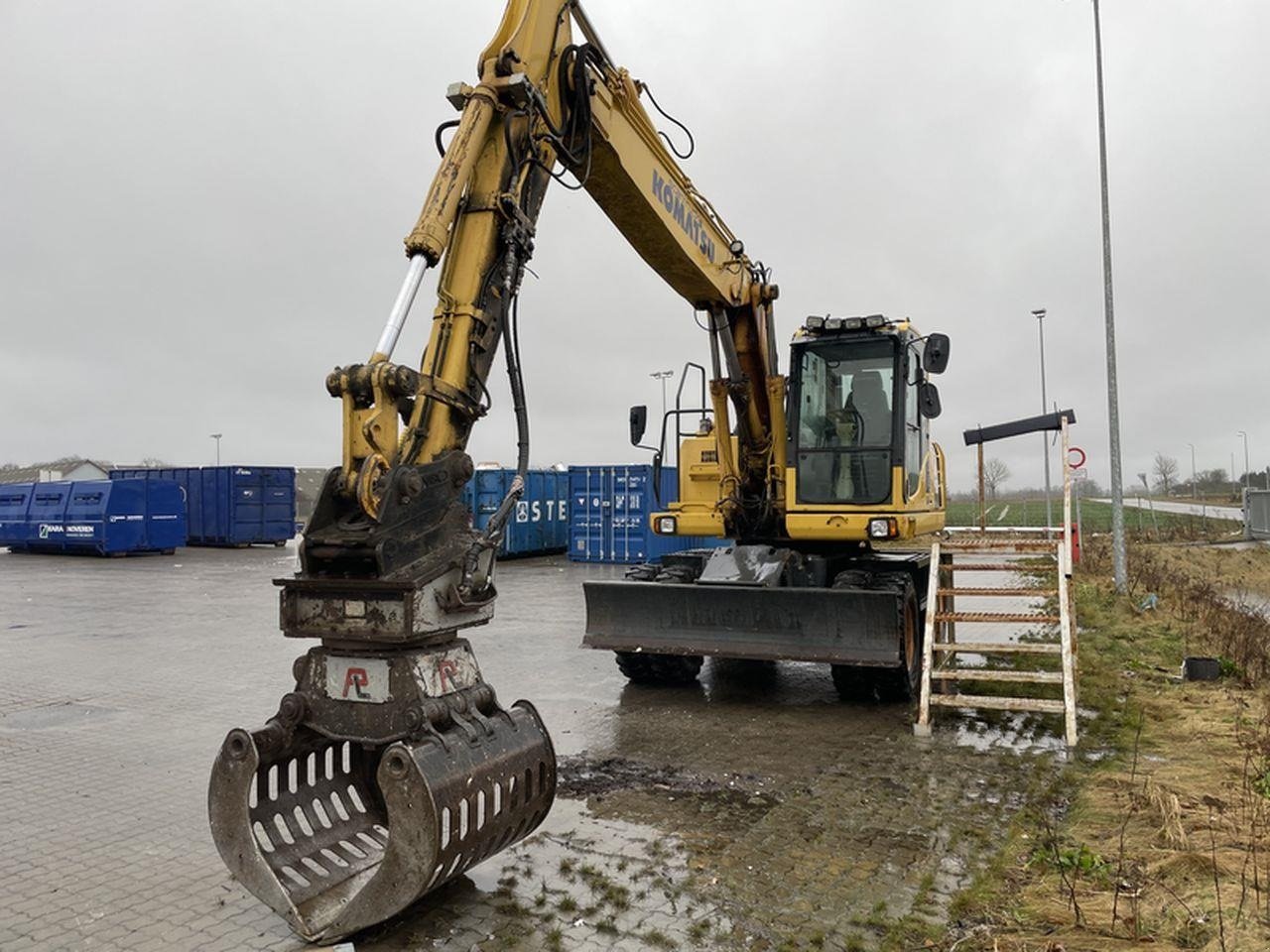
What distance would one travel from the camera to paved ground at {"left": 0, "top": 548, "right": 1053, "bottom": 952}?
4.12 metres

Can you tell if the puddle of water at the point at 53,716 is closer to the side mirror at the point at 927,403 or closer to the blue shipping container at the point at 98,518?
the side mirror at the point at 927,403

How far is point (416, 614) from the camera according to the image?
390cm

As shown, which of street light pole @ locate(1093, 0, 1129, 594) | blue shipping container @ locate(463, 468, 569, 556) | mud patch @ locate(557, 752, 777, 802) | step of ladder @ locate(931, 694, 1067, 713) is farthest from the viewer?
blue shipping container @ locate(463, 468, 569, 556)

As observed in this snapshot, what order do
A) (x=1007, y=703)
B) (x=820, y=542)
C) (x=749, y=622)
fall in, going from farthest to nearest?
(x=820, y=542) < (x=749, y=622) < (x=1007, y=703)

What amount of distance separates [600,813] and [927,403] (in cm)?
530

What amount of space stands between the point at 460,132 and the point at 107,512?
26.0 meters

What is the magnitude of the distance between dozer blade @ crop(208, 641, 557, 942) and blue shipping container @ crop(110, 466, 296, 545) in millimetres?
28010

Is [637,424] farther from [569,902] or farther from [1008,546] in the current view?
[569,902]

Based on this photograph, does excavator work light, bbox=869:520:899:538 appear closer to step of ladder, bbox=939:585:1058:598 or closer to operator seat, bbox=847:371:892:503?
operator seat, bbox=847:371:892:503

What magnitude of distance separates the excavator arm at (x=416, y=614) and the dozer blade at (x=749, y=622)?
3748mm

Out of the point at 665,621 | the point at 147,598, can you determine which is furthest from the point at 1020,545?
the point at 147,598

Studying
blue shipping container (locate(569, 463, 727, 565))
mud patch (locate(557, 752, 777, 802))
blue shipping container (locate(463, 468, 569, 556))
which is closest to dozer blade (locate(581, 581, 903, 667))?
mud patch (locate(557, 752, 777, 802))

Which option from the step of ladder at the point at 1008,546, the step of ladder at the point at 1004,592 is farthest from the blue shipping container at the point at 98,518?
the step of ladder at the point at 1004,592

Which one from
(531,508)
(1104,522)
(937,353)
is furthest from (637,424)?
(1104,522)
